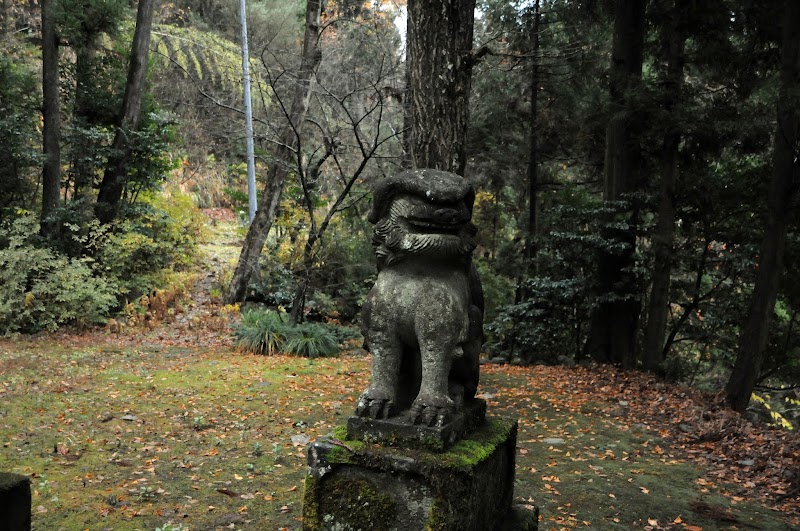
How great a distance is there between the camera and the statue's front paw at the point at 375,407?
9.91ft

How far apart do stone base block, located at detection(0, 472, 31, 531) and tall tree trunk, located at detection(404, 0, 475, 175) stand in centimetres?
423

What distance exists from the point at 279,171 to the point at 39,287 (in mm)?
4806

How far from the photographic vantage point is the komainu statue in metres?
3.04

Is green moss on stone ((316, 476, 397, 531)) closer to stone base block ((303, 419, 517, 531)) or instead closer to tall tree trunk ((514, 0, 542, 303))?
stone base block ((303, 419, 517, 531))

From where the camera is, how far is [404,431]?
2924 millimetres

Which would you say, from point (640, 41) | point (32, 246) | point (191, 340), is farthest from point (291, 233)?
point (640, 41)

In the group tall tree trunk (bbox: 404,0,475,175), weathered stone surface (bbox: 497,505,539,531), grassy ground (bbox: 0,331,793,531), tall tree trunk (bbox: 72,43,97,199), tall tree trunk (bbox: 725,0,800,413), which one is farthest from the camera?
tall tree trunk (bbox: 72,43,97,199)

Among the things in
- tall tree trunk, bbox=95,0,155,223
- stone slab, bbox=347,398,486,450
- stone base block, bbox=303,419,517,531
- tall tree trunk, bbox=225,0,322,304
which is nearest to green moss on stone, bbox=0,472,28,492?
stone base block, bbox=303,419,517,531

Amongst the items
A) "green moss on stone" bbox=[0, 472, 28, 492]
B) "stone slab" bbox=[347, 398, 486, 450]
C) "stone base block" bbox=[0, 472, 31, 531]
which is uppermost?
"stone slab" bbox=[347, 398, 486, 450]

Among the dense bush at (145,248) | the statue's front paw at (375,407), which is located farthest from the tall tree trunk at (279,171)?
the statue's front paw at (375,407)

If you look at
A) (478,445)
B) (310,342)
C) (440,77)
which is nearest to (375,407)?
(478,445)

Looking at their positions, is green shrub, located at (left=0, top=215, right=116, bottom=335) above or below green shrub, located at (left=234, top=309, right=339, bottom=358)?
above

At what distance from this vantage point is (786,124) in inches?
275

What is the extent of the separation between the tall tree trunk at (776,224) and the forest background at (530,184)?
2 centimetres
